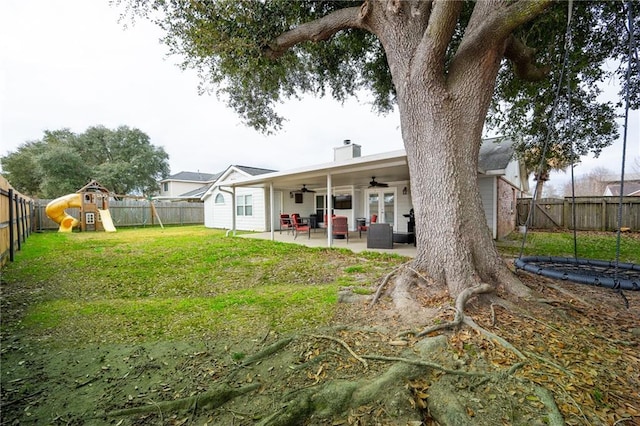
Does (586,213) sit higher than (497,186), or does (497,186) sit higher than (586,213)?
(497,186)

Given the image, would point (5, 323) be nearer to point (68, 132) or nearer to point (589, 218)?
point (589, 218)

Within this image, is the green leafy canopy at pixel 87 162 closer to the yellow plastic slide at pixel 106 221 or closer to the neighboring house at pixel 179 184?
the neighboring house at pixel 179 184

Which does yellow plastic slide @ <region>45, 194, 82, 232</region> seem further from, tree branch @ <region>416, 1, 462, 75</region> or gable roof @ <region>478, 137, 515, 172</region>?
gable roof @ <region>478, 137, 515, 172</region>

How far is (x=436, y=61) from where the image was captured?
3521mm

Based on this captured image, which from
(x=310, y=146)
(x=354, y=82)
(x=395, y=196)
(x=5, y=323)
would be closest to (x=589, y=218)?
(x=395, y=196)

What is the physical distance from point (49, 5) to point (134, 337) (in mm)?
6622

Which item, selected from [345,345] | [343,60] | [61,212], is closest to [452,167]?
[345,345]

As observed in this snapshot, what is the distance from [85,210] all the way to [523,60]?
64.9ft

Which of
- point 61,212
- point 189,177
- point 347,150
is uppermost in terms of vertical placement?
point 189,177

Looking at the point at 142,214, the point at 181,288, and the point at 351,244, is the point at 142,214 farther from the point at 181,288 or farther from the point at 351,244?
the point at 181,288

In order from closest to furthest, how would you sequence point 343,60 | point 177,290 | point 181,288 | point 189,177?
point 177,290 → point 181,288 → point 343,60 → point 189,177

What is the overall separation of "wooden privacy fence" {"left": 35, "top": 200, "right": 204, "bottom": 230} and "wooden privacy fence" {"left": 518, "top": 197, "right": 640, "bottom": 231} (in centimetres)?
2187

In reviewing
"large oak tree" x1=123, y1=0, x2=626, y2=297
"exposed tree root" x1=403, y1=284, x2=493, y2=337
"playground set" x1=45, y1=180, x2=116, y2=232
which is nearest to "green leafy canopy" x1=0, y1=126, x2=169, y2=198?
"playground set" x1=45, y1=180, x2=116, y2=232

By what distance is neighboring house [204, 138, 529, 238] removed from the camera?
8.70 m
